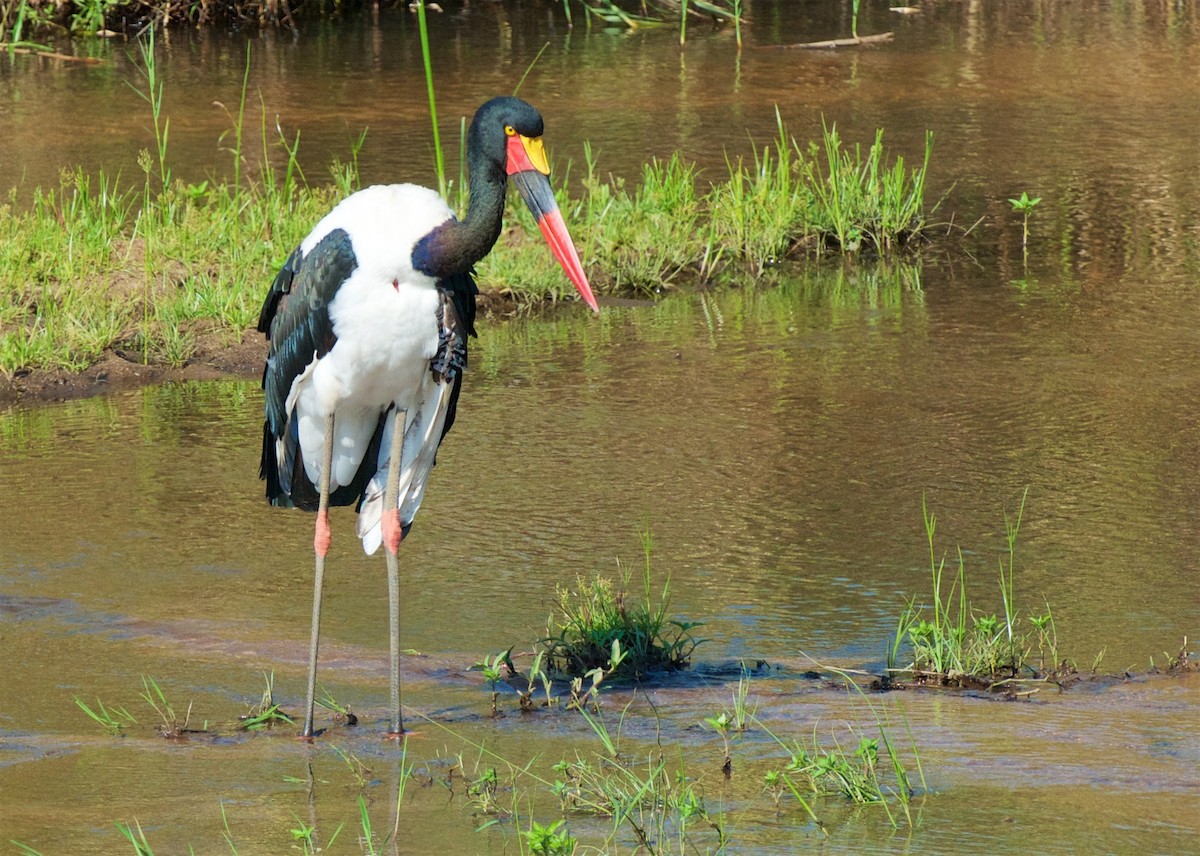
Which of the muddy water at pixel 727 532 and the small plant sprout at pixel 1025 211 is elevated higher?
the small plant sprout at pixel 1025 211

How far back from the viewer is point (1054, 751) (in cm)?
323

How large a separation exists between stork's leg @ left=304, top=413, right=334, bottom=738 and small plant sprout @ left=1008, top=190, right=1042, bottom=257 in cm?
425

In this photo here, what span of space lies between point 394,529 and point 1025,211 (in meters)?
4.54

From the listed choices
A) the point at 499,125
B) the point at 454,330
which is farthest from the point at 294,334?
the point at 499,125

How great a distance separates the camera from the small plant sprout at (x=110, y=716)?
3550 millimetres

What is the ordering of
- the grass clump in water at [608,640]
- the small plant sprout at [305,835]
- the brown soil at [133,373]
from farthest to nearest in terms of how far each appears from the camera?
the brown soil at [133,373] < the grass clump in water at [608,640] < the small plant sprout at [305,835]

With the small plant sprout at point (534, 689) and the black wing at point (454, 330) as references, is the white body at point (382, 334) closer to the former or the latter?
the black wing at point (454, 330)

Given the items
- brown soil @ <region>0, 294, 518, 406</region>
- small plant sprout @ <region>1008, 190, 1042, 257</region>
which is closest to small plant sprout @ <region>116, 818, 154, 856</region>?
brown soil @ <region>0, 294, 518, 406</region>

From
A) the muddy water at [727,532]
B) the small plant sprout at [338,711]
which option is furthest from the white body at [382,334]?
the small plant sprout at [338,711]

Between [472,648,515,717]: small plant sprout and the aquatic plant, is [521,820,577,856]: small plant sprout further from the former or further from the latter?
the aquatic plant

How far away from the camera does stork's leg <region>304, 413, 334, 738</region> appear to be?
11.9 ft

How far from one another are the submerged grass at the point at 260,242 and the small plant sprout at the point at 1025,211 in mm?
426

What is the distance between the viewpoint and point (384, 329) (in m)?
3.79

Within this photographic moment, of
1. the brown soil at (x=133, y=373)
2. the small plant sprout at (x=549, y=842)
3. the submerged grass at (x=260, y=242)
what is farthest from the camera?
the submerged grass at (x=260, y=242)
